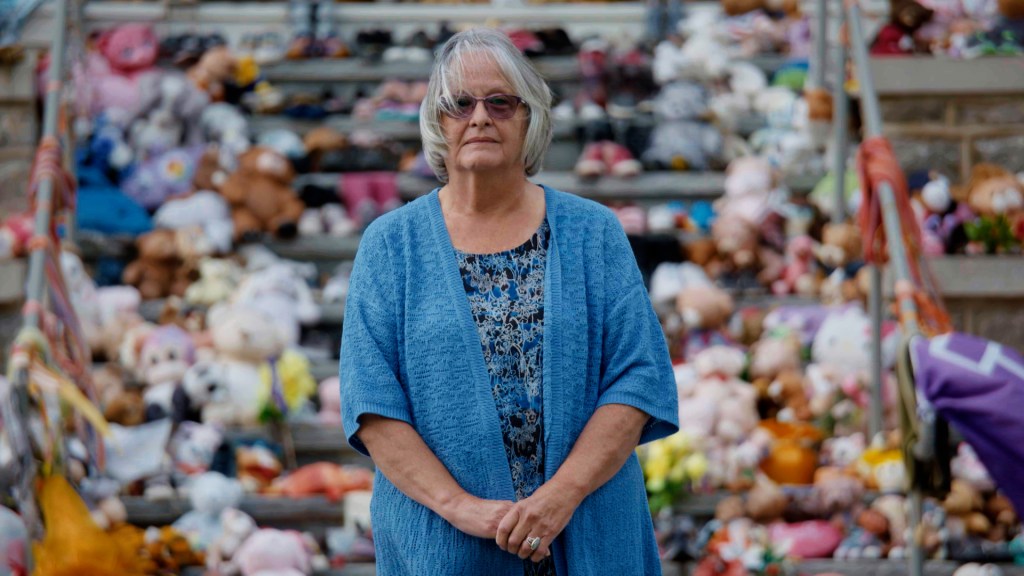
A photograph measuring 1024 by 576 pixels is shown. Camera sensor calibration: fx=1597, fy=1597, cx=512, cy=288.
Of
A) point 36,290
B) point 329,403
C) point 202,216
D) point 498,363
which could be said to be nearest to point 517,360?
point 498,363

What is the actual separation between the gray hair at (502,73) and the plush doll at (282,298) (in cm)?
329

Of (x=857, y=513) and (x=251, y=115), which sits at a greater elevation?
(x=251, y=115)

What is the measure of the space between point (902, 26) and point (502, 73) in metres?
4.19

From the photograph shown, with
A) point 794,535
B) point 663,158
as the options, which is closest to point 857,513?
point 794,535

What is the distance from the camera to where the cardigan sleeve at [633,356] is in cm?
242

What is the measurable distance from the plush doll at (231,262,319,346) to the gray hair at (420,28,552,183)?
10.8ft

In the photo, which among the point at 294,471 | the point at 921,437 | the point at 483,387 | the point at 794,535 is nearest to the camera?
the point at 483,387

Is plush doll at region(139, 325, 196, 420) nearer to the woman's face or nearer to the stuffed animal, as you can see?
the stuffed animal

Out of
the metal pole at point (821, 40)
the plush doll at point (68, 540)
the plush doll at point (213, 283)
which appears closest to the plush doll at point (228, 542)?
the plush doll at point (68, 540)

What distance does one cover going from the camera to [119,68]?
24.5 ft

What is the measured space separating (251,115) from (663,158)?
6.46 feet

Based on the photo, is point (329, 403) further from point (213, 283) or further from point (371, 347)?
point (371, 347)

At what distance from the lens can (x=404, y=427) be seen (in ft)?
7.84

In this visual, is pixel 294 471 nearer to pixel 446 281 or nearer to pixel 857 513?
pixel 857 513
